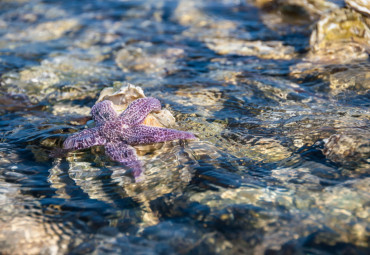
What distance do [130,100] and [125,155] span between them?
1261 millimetres

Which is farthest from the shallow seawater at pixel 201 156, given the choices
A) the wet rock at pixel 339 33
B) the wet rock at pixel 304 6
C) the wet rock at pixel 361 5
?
the wet rock at pixel 304 6

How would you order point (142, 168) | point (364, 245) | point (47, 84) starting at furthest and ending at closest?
point (47, 84)
point (142, 168)
point (364, 245)

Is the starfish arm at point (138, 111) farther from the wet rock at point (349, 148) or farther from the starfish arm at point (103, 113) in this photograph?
the wet rock at point (349, 148)

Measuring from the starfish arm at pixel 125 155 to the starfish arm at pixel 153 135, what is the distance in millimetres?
125

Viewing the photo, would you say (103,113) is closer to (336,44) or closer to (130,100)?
(130,100)

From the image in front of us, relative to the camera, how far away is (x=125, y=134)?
4277 mm

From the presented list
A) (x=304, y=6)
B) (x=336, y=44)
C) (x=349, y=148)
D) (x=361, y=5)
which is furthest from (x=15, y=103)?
(x=304, y=6)

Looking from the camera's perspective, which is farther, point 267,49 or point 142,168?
point 267,49

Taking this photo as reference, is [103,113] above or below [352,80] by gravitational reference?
below

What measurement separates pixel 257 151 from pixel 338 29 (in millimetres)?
4527

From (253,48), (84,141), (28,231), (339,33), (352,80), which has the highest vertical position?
(339,33)

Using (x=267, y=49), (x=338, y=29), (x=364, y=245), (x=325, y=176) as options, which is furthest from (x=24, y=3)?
(x=364, y=245)

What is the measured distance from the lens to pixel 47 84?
6.77m

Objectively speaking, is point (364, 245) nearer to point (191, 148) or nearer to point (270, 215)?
point (270, 215)
